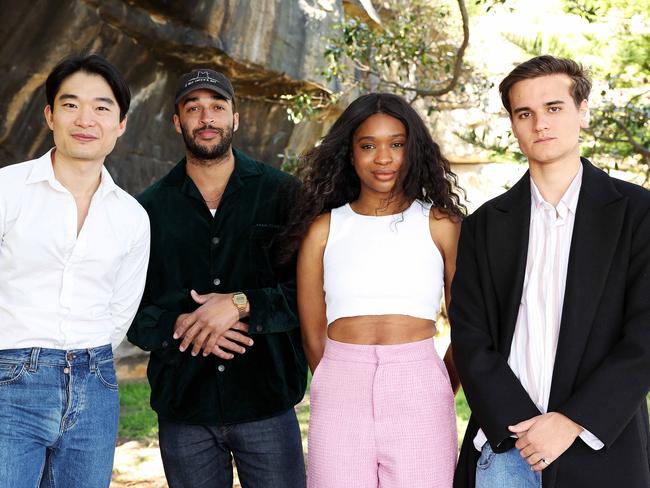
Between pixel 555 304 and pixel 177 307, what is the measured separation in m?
1.61

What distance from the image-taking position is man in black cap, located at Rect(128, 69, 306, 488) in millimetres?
3303

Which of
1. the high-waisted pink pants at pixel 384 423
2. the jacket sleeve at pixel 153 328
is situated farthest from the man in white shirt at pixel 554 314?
the jacket sleeve at pixel 153 328

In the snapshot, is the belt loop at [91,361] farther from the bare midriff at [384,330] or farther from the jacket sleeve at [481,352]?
the jacket sleeve at [481,352]

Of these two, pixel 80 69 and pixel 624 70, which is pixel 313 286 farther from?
pixel 624 70

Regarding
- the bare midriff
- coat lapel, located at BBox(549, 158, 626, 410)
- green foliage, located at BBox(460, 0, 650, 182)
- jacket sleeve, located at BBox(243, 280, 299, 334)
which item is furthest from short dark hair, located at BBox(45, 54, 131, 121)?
green foliage, located at BBox(460, 0, 650, 182)

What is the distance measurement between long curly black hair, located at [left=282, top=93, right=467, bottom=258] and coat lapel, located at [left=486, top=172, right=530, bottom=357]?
0.44 m

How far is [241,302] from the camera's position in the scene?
327 cm

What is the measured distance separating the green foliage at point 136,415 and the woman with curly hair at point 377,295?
4541 mm

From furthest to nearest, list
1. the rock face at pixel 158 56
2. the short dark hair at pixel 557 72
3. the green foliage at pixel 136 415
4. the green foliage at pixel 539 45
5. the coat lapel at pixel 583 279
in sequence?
the green foliage at pixel 136 415 → the rock face at pixel 158 56 → the green foliage at pixel 539 45 → the short dark hair at pixel 557 72 → the coat lapel at pixel 583 279

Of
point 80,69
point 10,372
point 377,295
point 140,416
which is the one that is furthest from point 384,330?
point 140,416

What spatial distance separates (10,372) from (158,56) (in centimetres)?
630

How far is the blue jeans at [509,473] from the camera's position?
2551 mm

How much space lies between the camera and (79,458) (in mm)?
2748

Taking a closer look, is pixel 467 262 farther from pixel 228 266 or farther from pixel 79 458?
pixel 79 458
